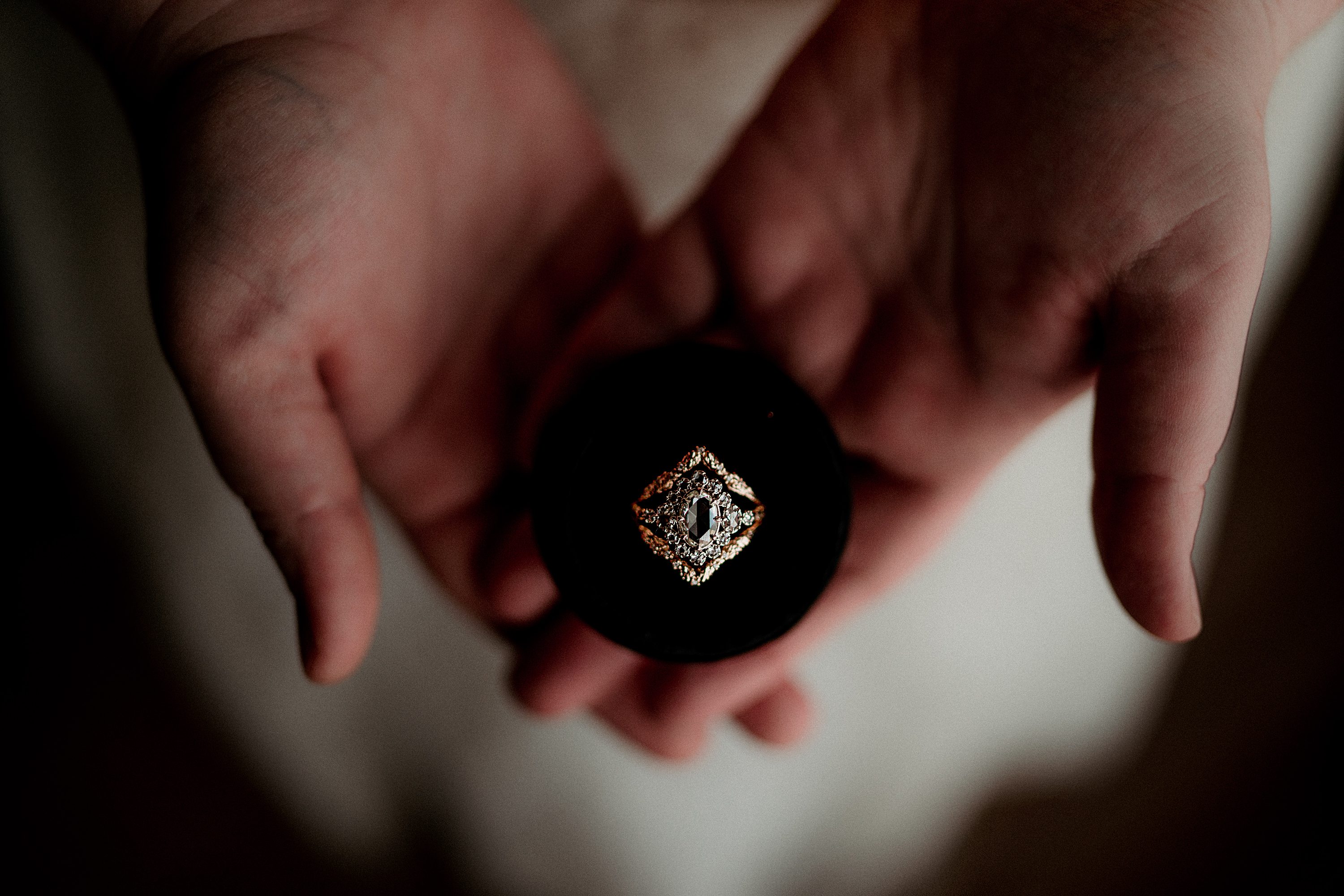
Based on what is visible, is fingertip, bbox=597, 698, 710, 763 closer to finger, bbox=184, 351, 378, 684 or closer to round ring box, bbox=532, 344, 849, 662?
round ring box, bbox=532, 344, 849, 662

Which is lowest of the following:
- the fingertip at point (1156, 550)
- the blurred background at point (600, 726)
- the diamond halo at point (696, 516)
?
the blurred background at point (600, 726)

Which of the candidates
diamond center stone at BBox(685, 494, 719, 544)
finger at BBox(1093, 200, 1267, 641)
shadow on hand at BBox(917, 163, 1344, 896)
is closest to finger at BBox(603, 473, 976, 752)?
diamond center stone at BBox(685, 494, 719, 544)

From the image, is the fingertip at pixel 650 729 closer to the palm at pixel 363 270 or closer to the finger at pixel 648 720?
the finger at pixel 648 720

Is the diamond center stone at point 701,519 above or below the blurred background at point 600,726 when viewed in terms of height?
above

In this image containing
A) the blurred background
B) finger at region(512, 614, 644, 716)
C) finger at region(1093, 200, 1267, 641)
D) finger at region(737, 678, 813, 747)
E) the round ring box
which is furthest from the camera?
the blurred background

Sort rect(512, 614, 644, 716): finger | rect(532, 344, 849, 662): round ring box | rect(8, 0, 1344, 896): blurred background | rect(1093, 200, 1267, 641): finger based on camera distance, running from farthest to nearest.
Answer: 1. rect(8, 0, 1344, 896): blurred background
2. rect(512, 614, 644, 716): finger
3. rect(532, 344, 849, 662): round ring box
4. rect(1093, 200, 1267, 641): finger

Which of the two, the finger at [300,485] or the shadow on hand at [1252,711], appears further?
the shadow on hand at [1252,711]

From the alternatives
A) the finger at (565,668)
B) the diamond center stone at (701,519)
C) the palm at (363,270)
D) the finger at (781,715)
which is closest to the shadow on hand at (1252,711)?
the finger at (781,715)

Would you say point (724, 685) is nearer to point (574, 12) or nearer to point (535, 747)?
point (535, 747)
